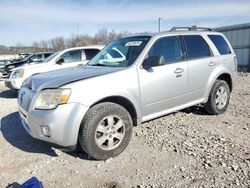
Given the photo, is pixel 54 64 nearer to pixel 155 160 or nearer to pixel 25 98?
pixel 25 98

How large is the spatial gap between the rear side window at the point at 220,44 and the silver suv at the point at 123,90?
0.08 ft

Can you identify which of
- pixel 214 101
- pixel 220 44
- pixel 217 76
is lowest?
pixel 214 101

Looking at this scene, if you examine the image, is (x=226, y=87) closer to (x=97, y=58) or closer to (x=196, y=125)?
(x=196, y=125)

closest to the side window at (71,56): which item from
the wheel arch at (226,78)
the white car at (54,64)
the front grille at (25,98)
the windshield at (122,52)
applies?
the white car at (54,64)

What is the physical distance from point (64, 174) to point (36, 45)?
6125 cm

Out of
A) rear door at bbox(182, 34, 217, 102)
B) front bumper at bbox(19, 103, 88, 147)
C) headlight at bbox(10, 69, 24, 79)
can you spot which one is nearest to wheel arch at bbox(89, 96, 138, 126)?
front bumper at bbox(19, 103, 88, 147)

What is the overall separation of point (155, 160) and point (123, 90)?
1.14m

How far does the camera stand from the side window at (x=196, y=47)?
15.9ft

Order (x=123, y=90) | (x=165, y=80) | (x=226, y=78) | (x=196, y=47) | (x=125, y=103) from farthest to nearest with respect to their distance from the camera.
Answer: (x=226, y=78) → (x=196, y=47) → (x=165, y=80) → (x=125, y=103) → (x=123, y=90)

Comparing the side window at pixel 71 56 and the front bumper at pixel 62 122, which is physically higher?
the side window at pixel 71 56

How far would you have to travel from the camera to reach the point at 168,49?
4535 millimetres

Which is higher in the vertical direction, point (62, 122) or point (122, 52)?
point (122, 52)

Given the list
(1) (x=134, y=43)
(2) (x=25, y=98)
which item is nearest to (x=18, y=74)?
(2) (x=25, y=98)

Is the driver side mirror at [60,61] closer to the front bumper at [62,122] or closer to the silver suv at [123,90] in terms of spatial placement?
the silver suv at [123,90]
